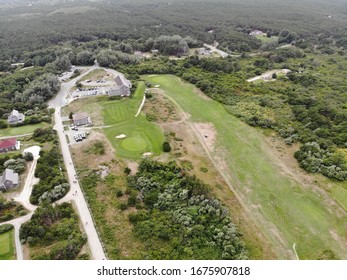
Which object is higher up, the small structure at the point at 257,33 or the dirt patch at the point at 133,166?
the small structure at the point at 257,33

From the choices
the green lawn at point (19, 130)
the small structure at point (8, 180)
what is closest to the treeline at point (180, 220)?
the small structure at point (8, 180)

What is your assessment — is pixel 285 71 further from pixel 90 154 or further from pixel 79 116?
pixel 90 154

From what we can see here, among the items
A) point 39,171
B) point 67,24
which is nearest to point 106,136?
point 39,171

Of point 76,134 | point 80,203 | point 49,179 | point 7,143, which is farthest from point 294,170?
point 7,143

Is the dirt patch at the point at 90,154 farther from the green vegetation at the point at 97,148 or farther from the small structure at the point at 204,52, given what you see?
the small structure at the point at 204,52

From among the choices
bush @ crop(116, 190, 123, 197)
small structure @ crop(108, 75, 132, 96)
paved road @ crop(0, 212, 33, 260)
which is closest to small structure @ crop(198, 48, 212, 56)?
small structure @ crop(108, 75, 132, 96)
